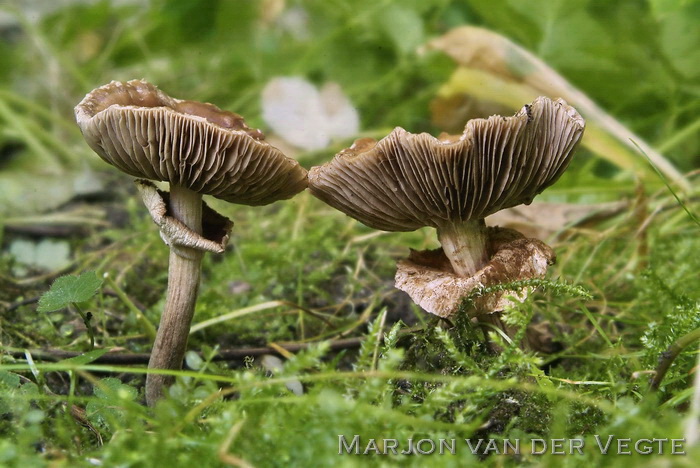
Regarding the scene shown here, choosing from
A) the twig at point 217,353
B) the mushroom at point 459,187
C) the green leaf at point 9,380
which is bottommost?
the green leaf at point 9,380

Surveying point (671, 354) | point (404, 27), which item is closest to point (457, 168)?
point (671, 354)

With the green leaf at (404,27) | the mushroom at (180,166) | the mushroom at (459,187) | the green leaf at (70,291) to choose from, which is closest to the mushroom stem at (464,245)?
the mushroom at (459,187)

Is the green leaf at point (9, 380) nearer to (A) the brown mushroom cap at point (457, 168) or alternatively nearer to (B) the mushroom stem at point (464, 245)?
(A) the brown mushroom cap at point (457, 168)

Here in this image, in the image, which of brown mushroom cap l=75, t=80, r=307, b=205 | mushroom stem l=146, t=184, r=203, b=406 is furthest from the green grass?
brown mushroom cap l=75, t=80, r=307, b=205

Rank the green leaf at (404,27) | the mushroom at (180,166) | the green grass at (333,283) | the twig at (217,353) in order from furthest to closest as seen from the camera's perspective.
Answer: the green leaf at (404,27)
the twig at (217,353)
the mushroom at (180,166)
the green grass at (333,283)

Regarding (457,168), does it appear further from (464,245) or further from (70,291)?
(70,291)
